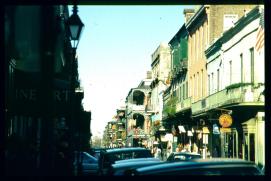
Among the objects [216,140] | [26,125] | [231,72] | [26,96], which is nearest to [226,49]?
[231,72]

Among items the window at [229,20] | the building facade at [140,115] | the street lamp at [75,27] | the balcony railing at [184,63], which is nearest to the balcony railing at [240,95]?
the window at [229,20]

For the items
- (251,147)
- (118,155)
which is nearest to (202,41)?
(251,147)

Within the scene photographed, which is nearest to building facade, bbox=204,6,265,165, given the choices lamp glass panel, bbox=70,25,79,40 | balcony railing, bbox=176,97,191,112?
balcony railing, bbox=176,97,191,112

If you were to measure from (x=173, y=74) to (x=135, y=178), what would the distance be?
175 feet

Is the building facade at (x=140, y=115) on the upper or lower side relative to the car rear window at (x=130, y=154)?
upper

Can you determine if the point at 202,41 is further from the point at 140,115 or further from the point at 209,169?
the point at 140,115

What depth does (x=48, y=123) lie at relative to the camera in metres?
4.24

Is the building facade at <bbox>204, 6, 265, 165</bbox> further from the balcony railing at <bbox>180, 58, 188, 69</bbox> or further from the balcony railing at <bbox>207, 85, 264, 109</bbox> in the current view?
the balcony railing at <bbox>180, 58, 188, 69</bbox>

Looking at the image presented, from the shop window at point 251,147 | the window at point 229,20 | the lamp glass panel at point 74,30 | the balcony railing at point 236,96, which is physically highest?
the window at point 229,20

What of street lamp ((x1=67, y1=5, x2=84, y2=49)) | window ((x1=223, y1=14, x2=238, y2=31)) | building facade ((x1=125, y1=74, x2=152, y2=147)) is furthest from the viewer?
building facade ((x1=125, y1=74, x2=152, y2=147))

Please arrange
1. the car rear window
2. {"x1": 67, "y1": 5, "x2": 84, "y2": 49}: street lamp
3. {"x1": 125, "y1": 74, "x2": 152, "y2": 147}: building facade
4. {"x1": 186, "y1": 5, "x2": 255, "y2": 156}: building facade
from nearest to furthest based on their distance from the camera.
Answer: {"x1": 67, "y1": 5, "x2": 84, "y2": 49}: street lamp → the car rear window → {"x1": 186, "y1": 5, "x2": 255, "y2": 156}: building facade → {"x1": 125, "y1": 74, "x2": 152, "y2": 147}: building facade

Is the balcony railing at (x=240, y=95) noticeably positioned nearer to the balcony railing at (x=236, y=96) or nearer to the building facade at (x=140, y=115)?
the balcony railing at (x=236, y=96)

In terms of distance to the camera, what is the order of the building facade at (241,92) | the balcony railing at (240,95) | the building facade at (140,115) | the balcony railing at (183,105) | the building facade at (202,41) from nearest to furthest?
the balcony railing at (240,95)
the building facade at (241,92)
the building facade at (202,41)
the balcony railing at (183,105)
the building facade at (140,115)

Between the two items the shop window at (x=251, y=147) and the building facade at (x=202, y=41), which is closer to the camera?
the shop window at (x=251, y=147)
